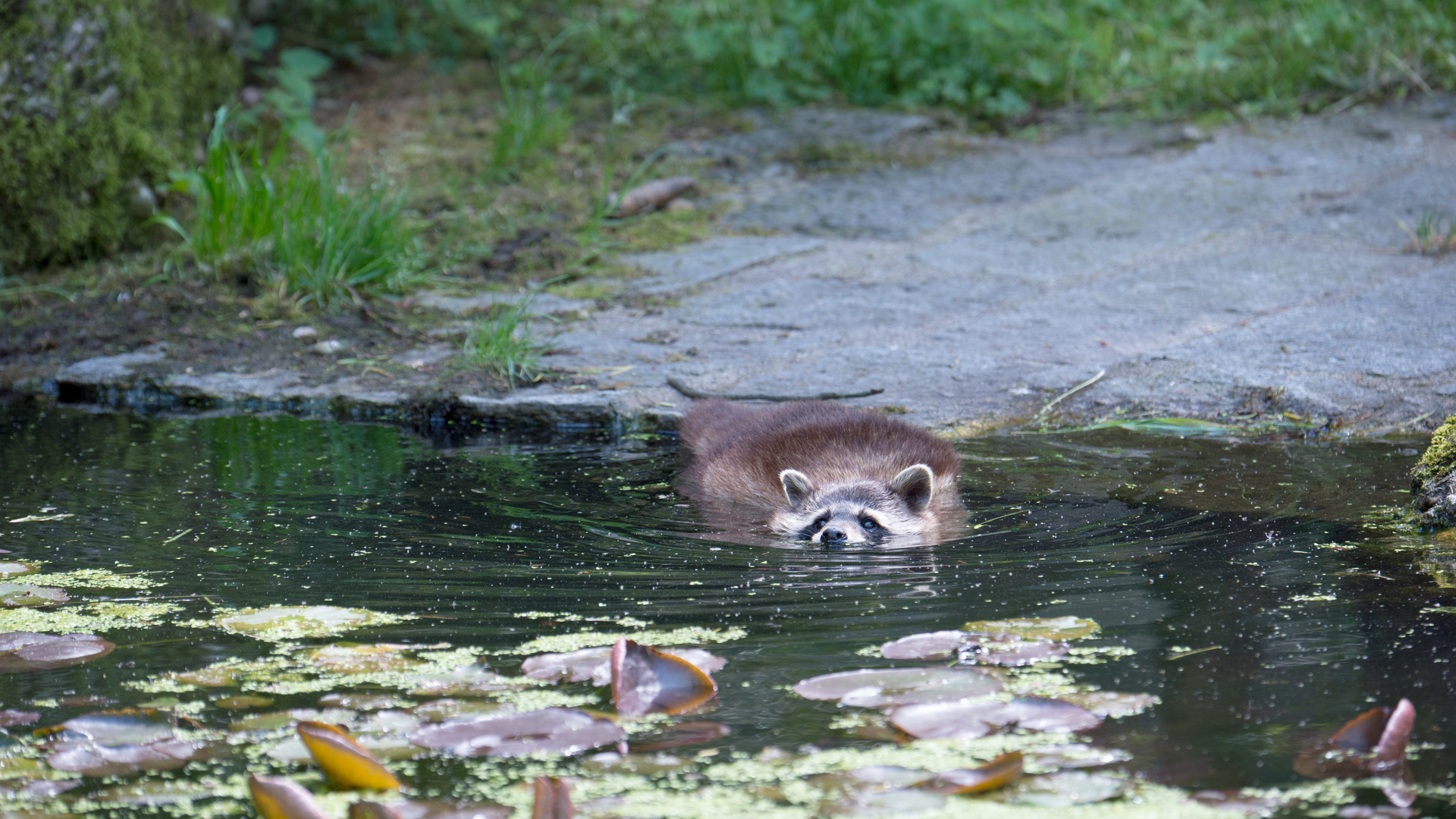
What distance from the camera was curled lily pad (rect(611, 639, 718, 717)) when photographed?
264 centimetres

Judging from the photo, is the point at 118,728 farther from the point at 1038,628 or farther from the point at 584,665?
the point at 1038,628

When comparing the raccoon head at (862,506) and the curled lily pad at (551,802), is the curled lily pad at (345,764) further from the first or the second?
the raccoon head at (862,506)

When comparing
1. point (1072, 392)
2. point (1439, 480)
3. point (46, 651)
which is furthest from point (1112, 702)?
point (1072, 392)

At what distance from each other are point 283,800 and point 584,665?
80cm

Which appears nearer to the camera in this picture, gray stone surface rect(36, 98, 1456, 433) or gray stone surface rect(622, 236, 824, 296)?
gray stone surface rect(36, 98, 1456, 433)

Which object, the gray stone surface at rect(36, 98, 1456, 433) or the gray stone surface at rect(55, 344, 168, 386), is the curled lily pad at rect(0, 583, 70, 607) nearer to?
the gray stone surface at rect(36, 98, 1456, 433)

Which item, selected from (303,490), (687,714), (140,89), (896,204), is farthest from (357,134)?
(687,714)

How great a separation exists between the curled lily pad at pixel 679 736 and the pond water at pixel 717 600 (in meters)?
0.01

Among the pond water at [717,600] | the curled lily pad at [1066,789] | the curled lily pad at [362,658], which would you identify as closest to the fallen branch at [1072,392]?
the pond water at [717,600]

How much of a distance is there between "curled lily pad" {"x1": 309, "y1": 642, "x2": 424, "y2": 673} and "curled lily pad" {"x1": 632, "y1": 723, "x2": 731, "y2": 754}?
0.64m

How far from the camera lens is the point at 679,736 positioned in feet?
8.30

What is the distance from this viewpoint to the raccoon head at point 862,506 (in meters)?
4.57

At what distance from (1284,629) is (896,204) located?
5925mm

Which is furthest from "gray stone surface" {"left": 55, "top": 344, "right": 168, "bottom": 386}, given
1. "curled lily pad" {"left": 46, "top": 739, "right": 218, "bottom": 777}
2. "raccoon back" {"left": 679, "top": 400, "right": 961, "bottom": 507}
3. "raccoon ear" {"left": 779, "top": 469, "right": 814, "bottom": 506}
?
"curled lily pad" {"left": 46, "top": 739, "right": 218, "bottom": 777}
